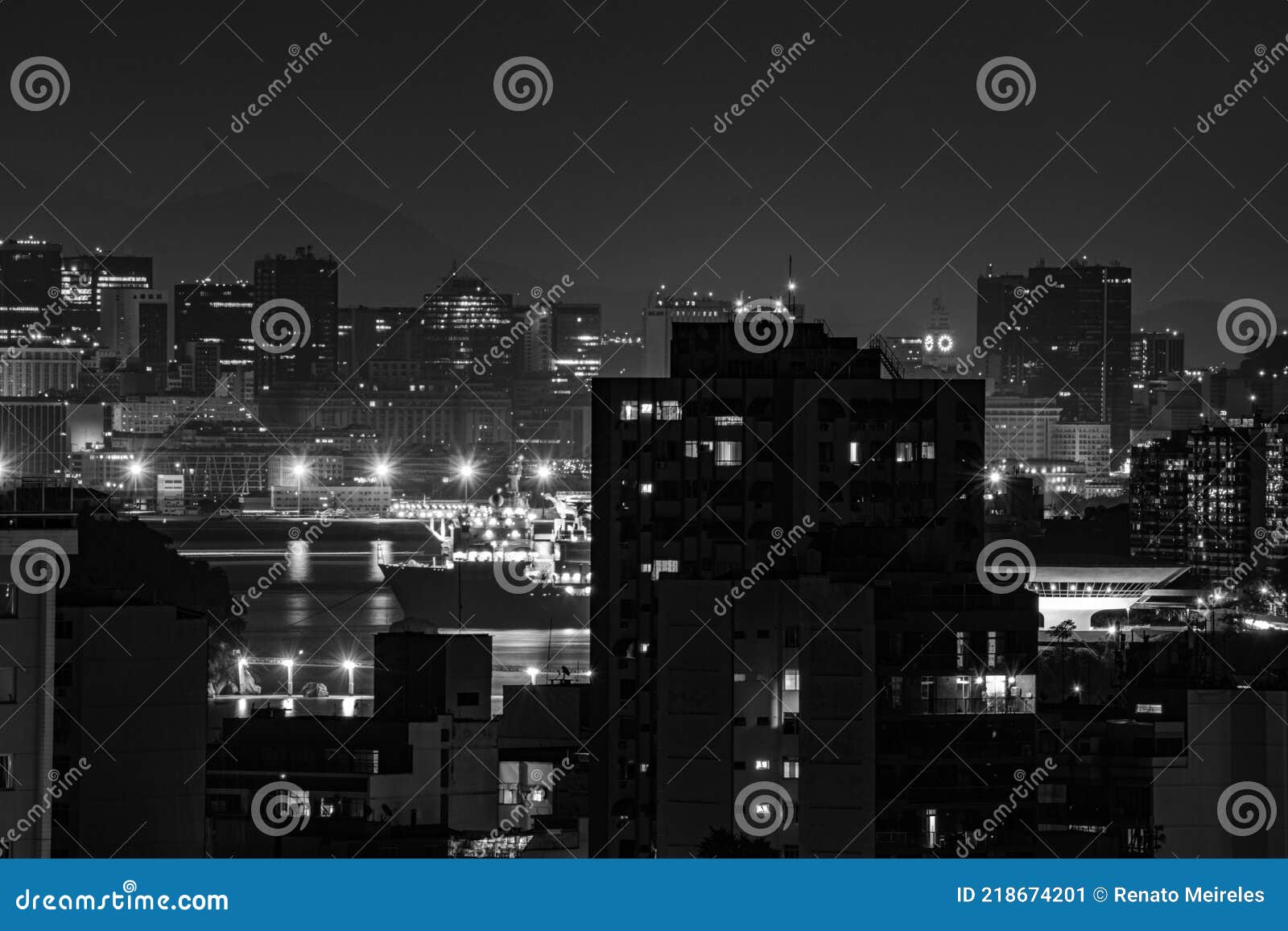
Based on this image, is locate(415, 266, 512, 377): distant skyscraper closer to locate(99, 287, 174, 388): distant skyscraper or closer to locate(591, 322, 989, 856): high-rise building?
locate(99, 287, 174, 388): distant skyscraper

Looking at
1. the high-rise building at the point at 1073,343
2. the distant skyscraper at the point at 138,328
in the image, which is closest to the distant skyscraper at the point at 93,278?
the distant skyscraper at the point at 138,328

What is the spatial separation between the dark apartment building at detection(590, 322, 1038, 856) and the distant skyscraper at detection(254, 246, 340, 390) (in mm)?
57968

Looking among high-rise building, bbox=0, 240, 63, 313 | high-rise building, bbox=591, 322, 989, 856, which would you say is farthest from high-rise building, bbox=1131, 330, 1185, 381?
high-rise building, bbox=591, 322, 989, 856

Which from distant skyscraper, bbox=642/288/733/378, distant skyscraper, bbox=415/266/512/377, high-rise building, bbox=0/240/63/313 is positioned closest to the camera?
distant skyscraper, bbox=642/288/733/378

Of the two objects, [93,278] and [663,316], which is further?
[93,278]

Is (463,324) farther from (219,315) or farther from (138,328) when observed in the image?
(138,328)

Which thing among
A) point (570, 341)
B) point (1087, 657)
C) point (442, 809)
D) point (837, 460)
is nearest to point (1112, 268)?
point (570, 341)

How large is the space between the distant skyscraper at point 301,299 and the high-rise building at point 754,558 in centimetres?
5792

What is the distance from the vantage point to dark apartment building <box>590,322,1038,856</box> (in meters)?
8.48

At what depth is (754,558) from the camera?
13727mm

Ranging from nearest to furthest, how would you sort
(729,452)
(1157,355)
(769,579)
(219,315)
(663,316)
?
(769,579) → (729,452) → (663,316) → (1157,355) → (219,315)

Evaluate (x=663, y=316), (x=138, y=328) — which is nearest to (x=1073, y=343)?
(x=138, y=328)

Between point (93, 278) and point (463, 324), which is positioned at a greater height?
point (93, 278)

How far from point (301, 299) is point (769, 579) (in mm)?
66113
